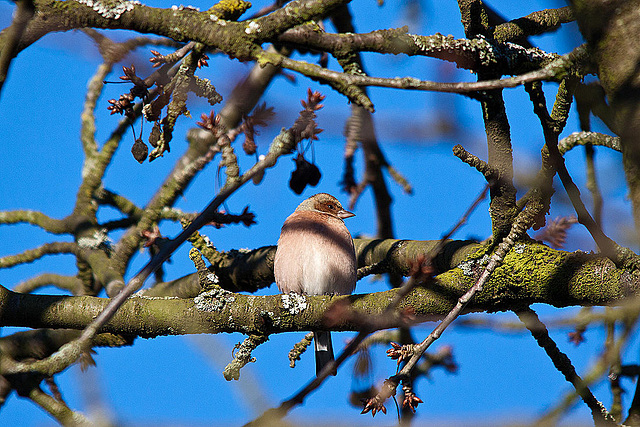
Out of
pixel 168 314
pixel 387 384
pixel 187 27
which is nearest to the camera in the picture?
pixel 387 384

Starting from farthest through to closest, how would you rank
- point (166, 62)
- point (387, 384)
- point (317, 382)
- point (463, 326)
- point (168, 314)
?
point (168, 314) → point (166, 62) → point (387, 384) → point (317, 382) → point (463, 326)

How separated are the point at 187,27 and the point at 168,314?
162 cm

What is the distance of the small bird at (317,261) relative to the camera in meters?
5.10

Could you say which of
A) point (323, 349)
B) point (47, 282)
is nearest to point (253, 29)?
point (323, 349)

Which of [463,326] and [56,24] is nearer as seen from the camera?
[463,326]

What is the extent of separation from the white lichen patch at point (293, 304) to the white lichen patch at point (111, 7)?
5.61ft

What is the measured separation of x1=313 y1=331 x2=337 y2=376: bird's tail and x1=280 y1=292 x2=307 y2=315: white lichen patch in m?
2.23

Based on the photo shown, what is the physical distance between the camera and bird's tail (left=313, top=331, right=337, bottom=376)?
18.0 feet

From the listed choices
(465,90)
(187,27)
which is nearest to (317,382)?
(465,90)

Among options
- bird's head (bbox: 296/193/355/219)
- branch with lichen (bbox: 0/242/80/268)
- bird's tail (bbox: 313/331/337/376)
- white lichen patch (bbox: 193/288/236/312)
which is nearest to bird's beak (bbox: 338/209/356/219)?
bird's head (bbox: 296/193/355/219)

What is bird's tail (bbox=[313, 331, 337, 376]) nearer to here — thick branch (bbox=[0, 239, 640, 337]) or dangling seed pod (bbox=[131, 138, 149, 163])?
thick branch (bbox=[0, 239, 640, 337])

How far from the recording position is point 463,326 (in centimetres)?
188

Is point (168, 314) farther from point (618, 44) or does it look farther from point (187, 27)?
point (618, 44)

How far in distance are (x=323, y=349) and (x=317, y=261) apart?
2.87 feet
